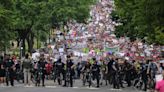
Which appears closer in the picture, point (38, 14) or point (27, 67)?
point (27, 67)

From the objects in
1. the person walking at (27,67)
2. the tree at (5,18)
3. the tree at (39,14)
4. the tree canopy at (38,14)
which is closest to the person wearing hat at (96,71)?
the person walking at (27,67)

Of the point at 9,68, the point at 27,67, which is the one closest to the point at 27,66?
the point at 27,67

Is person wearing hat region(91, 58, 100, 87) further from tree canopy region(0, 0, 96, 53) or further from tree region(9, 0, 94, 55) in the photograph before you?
tree region(9, 0, 94, 55)

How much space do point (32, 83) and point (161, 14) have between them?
10069mm

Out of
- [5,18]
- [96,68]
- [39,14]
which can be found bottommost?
[96,68]

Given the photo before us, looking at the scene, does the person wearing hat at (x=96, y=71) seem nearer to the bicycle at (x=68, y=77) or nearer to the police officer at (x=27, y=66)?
the bicycle at (x=68, y=77)

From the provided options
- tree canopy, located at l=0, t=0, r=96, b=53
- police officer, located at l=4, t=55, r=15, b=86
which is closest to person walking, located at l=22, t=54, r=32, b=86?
police officer, located at l=4, t=55, r=15, b=86

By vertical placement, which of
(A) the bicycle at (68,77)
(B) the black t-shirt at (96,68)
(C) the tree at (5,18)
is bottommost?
(A) the bicycle at (68,77)

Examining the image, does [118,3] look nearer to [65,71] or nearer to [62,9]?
[65,71]

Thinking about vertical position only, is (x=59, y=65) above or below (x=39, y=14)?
below

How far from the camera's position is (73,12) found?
6781 cm

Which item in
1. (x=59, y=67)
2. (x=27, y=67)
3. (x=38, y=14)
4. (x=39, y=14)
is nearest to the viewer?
(x=59, y=67)

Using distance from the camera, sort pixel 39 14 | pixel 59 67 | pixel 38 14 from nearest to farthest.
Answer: pixel 59 67 < pixel 39 14 < pixel 38 14

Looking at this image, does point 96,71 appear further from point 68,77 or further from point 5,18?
point 5,18
